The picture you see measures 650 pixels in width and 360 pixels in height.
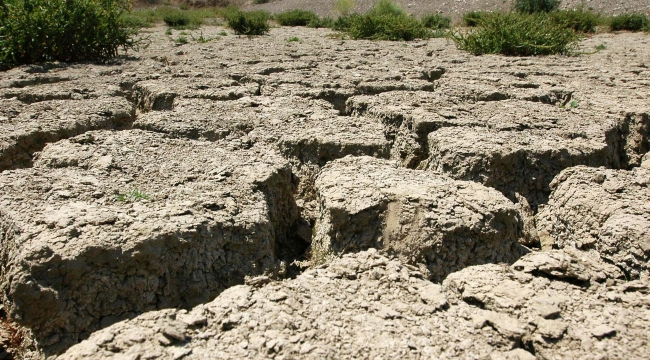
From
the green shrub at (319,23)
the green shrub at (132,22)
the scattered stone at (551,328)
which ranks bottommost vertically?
the scattered stone at (551,328)

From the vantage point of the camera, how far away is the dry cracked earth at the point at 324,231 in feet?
3.96

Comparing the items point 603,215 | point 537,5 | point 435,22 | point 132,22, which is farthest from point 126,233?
point 537,5

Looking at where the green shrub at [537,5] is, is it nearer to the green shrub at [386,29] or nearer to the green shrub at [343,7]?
the green shrub at [343,7]

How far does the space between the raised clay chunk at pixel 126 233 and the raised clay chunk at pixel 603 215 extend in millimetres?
970

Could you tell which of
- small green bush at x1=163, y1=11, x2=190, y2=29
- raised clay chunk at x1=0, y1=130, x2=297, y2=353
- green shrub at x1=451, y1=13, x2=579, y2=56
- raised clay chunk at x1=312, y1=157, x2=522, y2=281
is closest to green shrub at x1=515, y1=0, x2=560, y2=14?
green shrub at x1=451, y1=13, x2=579, y2=56

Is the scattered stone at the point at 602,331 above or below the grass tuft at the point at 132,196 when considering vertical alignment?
below

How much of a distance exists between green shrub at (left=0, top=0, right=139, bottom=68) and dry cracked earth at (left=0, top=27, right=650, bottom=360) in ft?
5.07

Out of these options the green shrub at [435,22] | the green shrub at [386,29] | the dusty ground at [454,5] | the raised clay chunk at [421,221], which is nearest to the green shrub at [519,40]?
the green shrub at [386,29]

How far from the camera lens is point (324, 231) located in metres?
1.72

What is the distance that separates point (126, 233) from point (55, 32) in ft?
11.5

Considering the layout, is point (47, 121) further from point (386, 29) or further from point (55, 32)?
point (386, 29)

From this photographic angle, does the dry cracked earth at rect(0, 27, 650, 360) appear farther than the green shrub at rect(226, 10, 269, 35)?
No

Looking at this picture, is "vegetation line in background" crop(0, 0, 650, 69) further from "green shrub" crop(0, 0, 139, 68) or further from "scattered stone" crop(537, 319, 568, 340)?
"scattered stone" crop(537, 319, 568, 340)

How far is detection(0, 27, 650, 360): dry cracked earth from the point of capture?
47.5 inches
